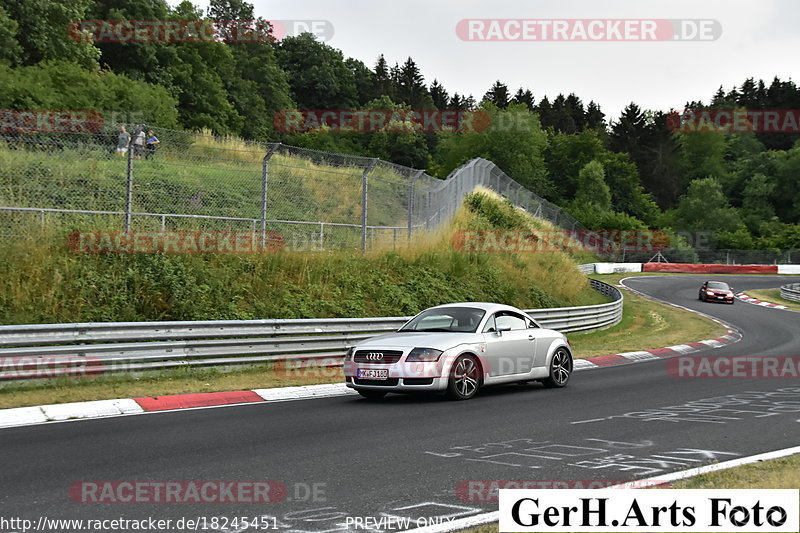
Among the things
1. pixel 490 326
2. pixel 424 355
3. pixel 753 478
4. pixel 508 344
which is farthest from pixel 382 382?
pixel 753 478

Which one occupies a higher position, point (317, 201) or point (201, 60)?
point (201, 60)

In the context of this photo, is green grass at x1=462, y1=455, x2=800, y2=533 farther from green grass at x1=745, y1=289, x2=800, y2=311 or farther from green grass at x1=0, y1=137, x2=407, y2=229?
green grass at x1=745, y1=289, x2=800, y2=311

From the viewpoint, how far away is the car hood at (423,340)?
11.5m

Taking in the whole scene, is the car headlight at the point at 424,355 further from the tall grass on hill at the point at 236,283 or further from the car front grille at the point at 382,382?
the tall grass on hill at the point at 236,283

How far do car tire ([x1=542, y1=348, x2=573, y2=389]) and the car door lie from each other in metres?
0.65

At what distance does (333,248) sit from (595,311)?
949cm

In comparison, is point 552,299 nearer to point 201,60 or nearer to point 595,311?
point 595,311

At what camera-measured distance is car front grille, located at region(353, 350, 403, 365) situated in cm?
1141

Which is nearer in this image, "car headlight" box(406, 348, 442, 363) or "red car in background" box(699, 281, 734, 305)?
"car headlight" box(406, 348, 442, 363)

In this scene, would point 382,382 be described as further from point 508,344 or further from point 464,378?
point 508,344

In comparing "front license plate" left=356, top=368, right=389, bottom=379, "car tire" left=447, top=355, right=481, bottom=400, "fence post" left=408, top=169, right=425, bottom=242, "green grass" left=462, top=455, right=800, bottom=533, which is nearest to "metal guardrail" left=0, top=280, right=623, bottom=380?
"front license plate" left=356, top=368, right=389, bottom=379

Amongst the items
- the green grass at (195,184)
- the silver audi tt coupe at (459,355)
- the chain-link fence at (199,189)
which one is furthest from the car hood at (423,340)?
the green grass at (195,184)

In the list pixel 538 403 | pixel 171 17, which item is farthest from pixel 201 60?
pixel 538 403

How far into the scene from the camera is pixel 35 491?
244 inches
